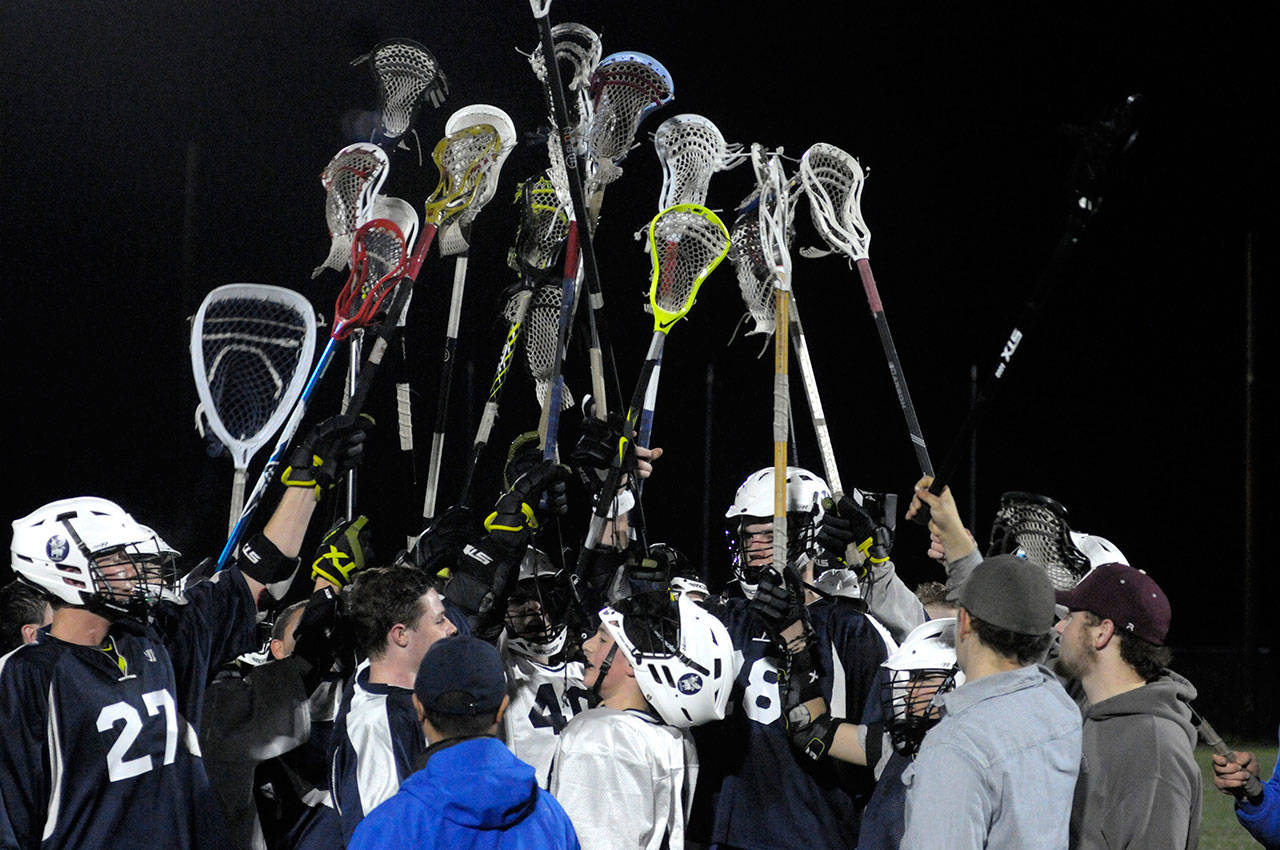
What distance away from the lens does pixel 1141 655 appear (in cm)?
283

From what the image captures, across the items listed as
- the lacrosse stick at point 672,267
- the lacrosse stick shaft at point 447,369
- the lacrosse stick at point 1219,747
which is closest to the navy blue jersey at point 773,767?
the lacrosse stick at point 672,267

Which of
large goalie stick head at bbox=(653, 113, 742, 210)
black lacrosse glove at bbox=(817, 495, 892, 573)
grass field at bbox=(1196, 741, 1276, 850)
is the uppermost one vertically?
large goalie stick head at bbox=(653, 113, 742, 210)

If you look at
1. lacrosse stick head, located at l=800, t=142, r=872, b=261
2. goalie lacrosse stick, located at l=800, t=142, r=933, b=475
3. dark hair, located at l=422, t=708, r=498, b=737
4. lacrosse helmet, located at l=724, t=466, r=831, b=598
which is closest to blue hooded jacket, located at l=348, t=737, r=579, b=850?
dark hair, located at l=422, t=708, r=498, b=737

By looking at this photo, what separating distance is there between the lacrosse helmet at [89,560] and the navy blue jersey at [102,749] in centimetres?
11

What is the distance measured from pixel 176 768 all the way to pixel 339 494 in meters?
1.75

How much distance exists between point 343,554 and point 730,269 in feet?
19.9

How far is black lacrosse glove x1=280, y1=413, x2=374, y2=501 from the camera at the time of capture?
10.5 feet

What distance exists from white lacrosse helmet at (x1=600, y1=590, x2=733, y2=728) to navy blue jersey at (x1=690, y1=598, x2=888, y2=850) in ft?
1.44

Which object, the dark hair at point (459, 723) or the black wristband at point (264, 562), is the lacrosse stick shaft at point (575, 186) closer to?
the black wristband at point (264, 562)

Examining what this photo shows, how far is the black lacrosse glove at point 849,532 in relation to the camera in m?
3.64

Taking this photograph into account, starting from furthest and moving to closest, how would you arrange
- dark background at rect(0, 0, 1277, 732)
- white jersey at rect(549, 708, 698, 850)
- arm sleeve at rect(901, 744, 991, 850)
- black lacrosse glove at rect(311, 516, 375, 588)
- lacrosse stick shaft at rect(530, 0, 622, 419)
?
1. dark background at rect(0, 0, 1277, 732)
2. black lacrosse glove at rect(311, 516, 375, 588)
3. lacrosse stick shaft at rect(530, 0, 622, 419)
4. white jersey at rect(549, 708, 698, 850)
5. arm sleeve at rect(901, 744, 991, 850)

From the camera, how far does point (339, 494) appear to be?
4.49 meters

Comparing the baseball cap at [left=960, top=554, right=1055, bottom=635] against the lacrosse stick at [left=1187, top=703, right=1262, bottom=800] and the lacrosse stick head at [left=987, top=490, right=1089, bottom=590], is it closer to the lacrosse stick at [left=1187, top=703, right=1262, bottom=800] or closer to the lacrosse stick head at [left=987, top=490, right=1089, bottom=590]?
the lacrosse stick at [left=1187, top=703, right=1262, bottom=800]

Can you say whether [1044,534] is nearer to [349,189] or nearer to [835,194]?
[835,194]
